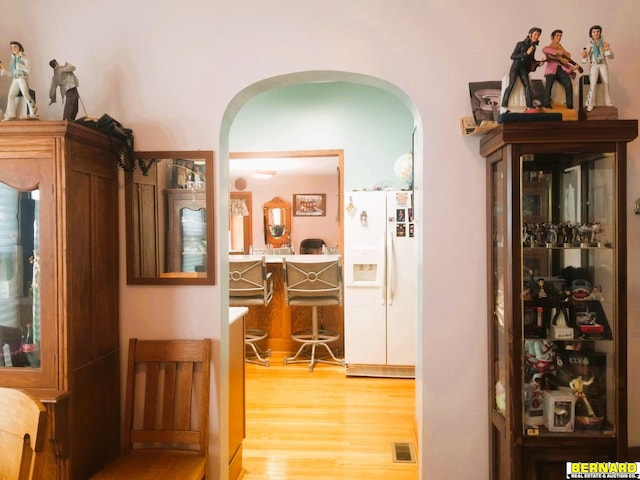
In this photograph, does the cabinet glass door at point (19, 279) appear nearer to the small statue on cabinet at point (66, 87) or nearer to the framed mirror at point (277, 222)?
the small statue on cabinet at point (66, 87)

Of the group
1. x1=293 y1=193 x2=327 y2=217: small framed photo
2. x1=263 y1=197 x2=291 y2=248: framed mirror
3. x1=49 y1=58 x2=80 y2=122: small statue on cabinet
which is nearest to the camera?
x1=49 y1=58 x2=80 y2=122: small statue on cabinet

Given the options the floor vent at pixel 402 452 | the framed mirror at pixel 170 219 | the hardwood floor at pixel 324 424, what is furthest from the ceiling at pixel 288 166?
the floor vent at pixel 402 452

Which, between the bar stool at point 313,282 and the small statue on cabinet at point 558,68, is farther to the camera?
the bar stool at point 313,282

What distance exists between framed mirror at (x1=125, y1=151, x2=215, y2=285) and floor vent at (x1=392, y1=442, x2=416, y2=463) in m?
1.68

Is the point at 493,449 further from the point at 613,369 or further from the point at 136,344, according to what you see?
the point at 136,344

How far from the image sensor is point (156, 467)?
1863mm

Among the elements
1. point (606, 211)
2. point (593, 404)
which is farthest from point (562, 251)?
point (593, 404)

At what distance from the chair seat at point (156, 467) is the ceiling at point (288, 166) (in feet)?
14.5

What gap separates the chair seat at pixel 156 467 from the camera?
1791 millimetres

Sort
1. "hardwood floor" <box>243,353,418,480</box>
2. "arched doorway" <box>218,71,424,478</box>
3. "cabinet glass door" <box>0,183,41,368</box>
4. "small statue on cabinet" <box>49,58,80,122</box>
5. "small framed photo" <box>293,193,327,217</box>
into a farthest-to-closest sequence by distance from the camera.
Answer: "small framed photo" <box>293,193,327,217</box> < "hardwood floor" <box>243,353,418,480</box> < "arched doorway" <box>218,71,424,478</box> < "small statue on cabinet" <box>49,58,80,122</box> < "cabinet glass door" <box>0,183,41,368</box>

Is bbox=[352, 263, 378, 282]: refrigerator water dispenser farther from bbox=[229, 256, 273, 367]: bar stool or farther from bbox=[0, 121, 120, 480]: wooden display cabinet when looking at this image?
bbox=[0, 121, 120, 480]: wooden display cabinet

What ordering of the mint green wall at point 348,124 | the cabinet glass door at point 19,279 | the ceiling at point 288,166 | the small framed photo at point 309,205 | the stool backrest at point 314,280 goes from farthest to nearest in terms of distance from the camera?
the small framed photo at point 309,205, the ceiling at point 288,166, the mint green wall at point 348,124, the stool backrest at point 314,280, the cabinet glass door at point 19,279

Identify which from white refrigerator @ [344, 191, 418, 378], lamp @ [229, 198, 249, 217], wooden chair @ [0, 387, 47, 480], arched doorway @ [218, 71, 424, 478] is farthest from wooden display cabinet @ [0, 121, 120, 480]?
lamp @ [229, 198, 249, 217]

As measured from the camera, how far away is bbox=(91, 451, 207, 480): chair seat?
179 cm
